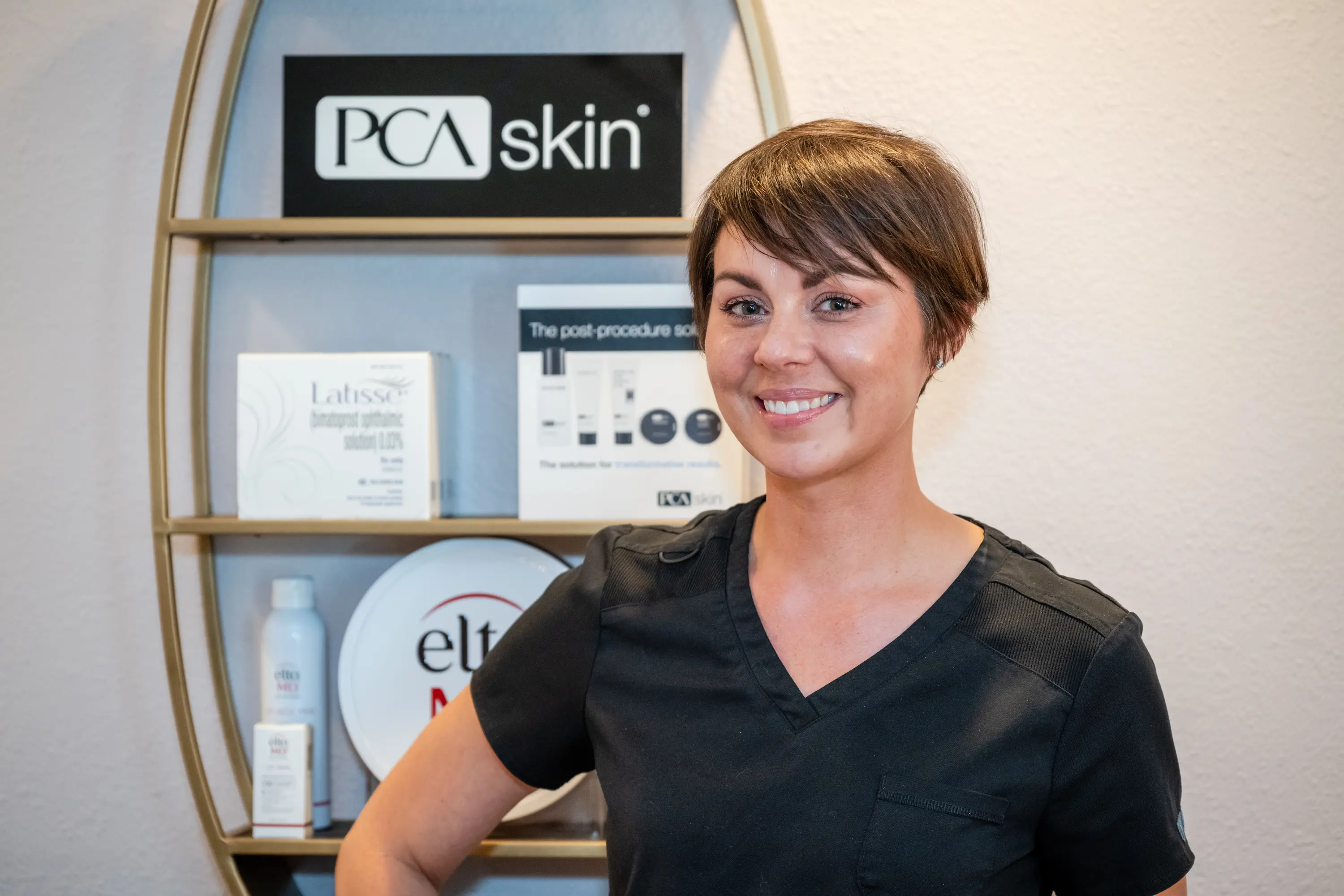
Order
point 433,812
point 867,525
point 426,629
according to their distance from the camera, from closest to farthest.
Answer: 1. point 867,525
2. point 433,812
3. point 426,629

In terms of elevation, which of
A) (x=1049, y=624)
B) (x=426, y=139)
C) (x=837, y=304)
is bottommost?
(x=1049, y=624)

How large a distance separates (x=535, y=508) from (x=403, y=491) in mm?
164

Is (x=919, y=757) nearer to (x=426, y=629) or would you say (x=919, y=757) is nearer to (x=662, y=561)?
(x=662, y=561)

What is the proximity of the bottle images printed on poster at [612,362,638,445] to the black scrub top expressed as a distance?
36 centimetres

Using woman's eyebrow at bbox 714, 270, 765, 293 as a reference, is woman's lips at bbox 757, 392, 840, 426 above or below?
below

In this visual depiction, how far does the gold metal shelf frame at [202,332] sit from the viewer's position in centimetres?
132

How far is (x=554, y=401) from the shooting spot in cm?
134

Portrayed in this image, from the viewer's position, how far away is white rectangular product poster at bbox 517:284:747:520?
134 cm

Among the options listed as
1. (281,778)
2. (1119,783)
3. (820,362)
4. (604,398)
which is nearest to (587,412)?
(604,398)

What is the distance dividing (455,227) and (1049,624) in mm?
833

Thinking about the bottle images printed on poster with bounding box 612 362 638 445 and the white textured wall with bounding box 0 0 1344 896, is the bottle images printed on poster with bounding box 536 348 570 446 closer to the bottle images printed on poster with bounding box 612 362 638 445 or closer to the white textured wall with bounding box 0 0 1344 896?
the bottle images printed on poster with bounding box 612 362 638 445

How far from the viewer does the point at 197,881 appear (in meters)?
1.51

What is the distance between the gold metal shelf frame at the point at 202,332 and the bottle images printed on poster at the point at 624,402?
0.12 meters

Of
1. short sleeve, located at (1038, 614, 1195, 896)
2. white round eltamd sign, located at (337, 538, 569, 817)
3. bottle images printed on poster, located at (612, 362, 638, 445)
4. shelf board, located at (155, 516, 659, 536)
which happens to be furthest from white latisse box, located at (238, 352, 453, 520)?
short sleeve, located at (1038, 614, 1195, 896)
